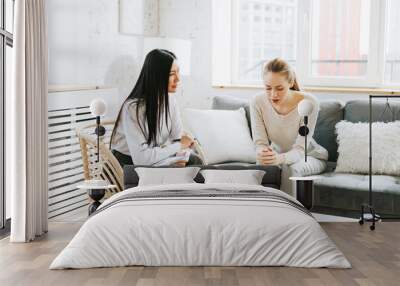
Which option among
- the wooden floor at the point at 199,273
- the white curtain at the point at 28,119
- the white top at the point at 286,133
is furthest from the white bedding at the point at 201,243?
Answer: the white top at the point at 286,133

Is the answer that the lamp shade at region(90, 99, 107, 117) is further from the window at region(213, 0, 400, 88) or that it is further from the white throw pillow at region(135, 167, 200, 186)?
the window at region(213, 0, 400, 88)

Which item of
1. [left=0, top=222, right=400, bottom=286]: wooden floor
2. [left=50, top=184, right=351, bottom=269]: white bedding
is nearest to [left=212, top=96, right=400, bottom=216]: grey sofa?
[left=0, top=222, right=400, bottom=286]: wooden floor

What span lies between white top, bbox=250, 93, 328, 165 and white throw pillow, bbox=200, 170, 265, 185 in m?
0.51

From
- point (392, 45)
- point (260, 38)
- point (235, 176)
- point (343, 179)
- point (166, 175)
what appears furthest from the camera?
point (260, 38)

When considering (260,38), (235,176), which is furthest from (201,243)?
(260,38)

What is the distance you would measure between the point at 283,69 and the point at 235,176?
1.36 meters

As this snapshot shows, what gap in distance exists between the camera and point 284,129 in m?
6.94

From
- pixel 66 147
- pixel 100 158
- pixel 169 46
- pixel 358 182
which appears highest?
pixel 169 46

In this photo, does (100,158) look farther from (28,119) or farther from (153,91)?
(28,119)

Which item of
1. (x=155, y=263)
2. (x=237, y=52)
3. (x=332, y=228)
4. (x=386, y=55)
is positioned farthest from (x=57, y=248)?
(x=386, y=55)

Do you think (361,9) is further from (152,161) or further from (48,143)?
(48,143)

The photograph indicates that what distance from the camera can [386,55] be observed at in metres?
7.15

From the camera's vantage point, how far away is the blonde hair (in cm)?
703

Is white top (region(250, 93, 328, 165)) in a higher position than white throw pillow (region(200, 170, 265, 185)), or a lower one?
higher
